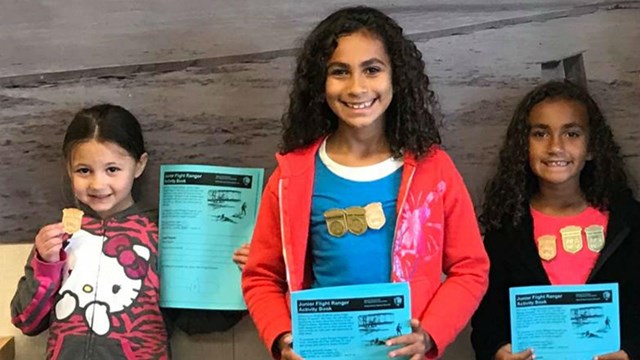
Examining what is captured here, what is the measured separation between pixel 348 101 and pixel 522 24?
57cm

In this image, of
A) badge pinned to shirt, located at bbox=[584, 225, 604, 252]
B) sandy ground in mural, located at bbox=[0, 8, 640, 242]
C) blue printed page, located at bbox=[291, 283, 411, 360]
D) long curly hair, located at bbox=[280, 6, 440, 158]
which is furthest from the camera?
sandy ground in mural, located at bbox=[0, 8, 640, 242]

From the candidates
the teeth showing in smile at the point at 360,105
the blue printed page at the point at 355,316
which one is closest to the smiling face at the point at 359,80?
the teeth showing in smile at the point at 360,105

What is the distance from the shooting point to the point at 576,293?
162 cm

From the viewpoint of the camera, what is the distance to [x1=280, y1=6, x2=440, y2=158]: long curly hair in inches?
60.9

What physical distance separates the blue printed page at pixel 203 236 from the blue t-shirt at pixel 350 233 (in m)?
0.30

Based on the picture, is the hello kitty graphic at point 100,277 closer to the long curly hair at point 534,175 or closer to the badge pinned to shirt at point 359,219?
the badge pinned to shirt at point 359,219

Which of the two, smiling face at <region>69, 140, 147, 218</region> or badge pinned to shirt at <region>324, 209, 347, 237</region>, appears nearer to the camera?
badge pinned to shirt at <region>324, 209, 347, 237</region>

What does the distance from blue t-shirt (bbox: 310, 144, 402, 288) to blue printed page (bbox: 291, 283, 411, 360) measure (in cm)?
8

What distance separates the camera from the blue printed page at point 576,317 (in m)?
1.62

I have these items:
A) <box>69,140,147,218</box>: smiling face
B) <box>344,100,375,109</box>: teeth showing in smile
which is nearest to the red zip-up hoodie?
<box>344,100,375,109</box>: teeth showing in smile

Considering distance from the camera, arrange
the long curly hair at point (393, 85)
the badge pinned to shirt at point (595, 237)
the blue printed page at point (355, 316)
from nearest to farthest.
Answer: the blue printed page at point (355, 316) < the long curly hair at point (393, 85) < the badge pinned to shirt at point (595, 237)

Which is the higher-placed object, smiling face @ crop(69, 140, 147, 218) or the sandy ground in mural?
the sandy ground in mural

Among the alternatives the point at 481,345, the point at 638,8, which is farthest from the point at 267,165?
the point at 638,8

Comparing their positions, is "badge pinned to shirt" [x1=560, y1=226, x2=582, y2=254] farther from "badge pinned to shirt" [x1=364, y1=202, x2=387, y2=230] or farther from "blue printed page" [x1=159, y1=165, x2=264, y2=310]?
"blue printed page" [x1=159, y1=165, x2=264, y2=310]
